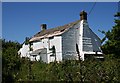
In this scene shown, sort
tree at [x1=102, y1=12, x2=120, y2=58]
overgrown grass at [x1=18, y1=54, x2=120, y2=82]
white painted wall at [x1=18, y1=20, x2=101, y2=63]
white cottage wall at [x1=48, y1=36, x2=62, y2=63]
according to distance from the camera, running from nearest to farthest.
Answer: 1. overgrown grass at [x1=18, y1=54, x2=120, y2=82]
2. tree at [x1=102, y1=12, x2=120, y2=58]
3. white cottage wall at [x1=48, y1=36, x2=62, y2=63]
4. white painted wall at [x1=18, y1=20, x2=101, y2=63]

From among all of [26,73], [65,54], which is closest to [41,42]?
[65,54]

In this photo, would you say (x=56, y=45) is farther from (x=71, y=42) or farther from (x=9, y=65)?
(x=9, y=65)

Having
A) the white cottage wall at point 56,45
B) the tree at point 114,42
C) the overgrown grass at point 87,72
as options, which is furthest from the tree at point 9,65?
the white cottage wall at point 56,45

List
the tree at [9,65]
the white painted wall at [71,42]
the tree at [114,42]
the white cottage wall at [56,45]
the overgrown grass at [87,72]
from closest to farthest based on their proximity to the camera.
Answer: the overgrown grass at [87,72]
the tree at [9,65]
the tree at [114,42]
the white cottage wall at [56,45]
the white painted wall at [71,42]

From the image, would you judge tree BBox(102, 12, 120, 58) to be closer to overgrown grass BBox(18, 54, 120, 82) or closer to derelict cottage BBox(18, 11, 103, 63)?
overgrown grass BBox(18, 54, 120, 82)

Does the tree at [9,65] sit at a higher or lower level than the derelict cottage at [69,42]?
lower

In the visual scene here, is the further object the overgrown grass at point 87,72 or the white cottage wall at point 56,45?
the white cottage wall at point 56,45

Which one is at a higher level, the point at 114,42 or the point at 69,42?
the point at 69,42

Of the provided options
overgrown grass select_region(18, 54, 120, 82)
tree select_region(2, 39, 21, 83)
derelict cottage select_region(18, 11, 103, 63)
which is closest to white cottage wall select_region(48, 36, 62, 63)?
derelict cottage select_region(18, 11, 103, 63)

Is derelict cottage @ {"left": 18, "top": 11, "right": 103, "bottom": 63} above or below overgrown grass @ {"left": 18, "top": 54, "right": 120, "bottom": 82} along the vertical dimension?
above

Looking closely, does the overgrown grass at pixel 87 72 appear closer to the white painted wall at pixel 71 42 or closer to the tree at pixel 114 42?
the tree at pixel 114 42

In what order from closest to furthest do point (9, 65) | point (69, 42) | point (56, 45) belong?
point (9, 65) < point (56, 45) < point (69, 42)

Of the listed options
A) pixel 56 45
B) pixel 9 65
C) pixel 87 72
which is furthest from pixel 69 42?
pixel 87 72

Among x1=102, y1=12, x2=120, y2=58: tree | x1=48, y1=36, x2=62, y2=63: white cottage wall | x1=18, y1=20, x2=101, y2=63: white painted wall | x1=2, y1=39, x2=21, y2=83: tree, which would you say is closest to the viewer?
x1=2, y1=39, x2=21, y2=83: tree
